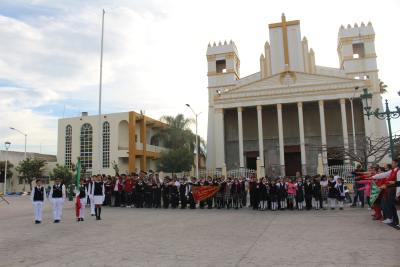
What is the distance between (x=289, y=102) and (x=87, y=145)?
23326 mm

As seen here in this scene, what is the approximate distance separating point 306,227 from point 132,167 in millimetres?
27589

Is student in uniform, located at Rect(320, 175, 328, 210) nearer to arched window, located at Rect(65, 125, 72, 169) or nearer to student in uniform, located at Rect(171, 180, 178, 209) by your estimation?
student in uniform, located at Rect(171, 180, 178, 209)

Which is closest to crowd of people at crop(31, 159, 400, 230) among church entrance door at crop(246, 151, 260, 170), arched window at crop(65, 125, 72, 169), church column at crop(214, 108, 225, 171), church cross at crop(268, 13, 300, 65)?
church column at crop(214, 108, 225, 171)

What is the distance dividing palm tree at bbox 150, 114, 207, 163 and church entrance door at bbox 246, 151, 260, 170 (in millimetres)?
6970

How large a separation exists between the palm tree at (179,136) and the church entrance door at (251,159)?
697 cm

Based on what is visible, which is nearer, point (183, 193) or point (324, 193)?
point (324, 193)

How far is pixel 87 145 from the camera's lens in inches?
1485

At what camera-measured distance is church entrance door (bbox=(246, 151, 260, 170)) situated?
37125mm

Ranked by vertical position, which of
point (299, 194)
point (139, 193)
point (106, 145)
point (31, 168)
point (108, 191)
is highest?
point (106, 145)

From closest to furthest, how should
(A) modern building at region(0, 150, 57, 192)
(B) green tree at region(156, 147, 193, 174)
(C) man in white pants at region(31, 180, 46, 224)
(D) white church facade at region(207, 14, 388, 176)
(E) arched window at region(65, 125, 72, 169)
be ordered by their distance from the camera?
(C) man in white pants at region(31, 180, 46, 224) → (D) white church facade at region(207, 14, 388, 176) → (B) green tree at region(156, 147, 193, 174) → (E) arched window at region(65, 125, 72, 169) → (A) modern building at region(0, 150, 57, 192)

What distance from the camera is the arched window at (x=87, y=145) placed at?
3728cm

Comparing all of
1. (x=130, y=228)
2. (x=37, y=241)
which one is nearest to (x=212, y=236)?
(x=130, y=228)

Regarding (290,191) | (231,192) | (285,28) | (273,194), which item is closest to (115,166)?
(231,192)

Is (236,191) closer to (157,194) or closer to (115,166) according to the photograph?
(157,194)
